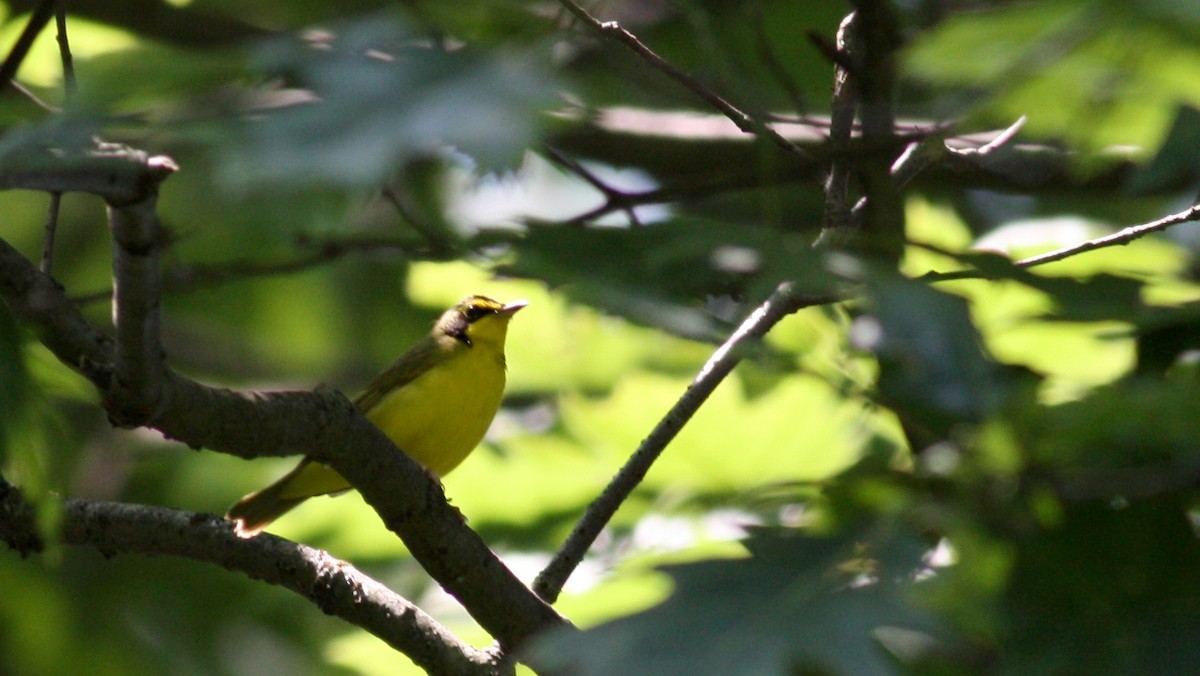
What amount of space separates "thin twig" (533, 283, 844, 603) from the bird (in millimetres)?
2189

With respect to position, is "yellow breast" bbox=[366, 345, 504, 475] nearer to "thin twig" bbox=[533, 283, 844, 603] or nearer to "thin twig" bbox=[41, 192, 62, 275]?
"thin twig" bbox=[533, 283, 844, 603]

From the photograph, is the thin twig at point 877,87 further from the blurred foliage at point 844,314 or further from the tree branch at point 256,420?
the tree branch at point 256,420

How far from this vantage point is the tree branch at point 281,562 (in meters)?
4.14

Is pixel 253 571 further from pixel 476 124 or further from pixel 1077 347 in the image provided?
pixel 1077 347

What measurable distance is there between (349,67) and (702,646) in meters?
1.08

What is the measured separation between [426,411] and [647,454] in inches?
105

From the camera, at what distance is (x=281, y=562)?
4199 mm

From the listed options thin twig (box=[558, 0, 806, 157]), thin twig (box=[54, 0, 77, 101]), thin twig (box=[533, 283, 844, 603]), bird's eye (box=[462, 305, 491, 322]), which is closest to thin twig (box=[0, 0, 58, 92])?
thin twig (box=[54, 0, 77, 101])

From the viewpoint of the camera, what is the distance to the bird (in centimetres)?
663

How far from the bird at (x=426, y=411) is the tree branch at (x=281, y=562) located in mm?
2191

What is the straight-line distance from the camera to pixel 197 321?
13570 millimetres

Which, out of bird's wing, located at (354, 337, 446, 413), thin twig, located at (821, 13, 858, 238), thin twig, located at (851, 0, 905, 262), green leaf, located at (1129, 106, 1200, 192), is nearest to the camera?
green leaf, located at (1129, 106, 1200, 192)

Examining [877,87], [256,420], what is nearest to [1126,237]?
[877,87]

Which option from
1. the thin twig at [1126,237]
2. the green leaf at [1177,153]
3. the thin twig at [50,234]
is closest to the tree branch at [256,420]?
the thin twig at [50,234]
